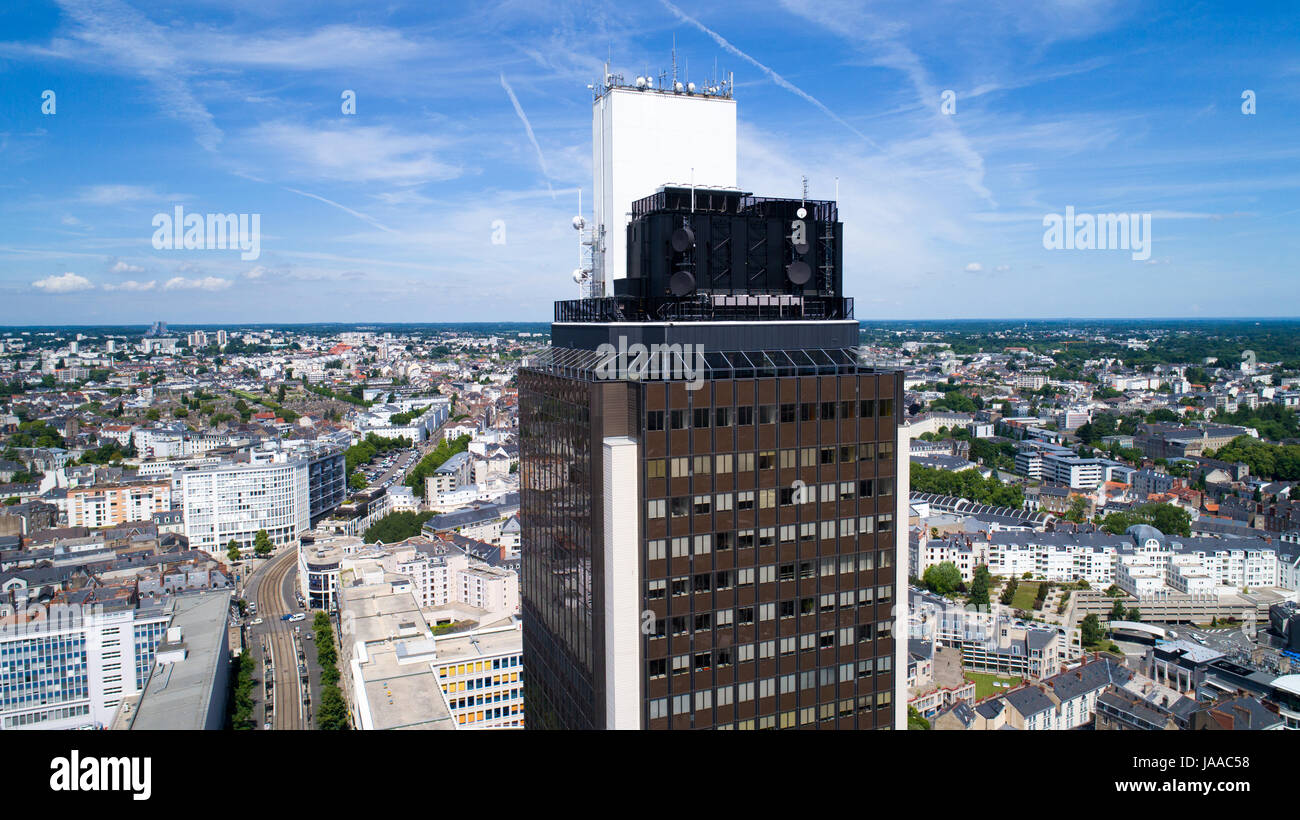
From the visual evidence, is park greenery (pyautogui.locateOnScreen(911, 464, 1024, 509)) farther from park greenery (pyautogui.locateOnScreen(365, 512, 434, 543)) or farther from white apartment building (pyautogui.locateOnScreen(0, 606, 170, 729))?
white apartment building (pyautogui.locateOnScreen(0, 606, 170, 729))

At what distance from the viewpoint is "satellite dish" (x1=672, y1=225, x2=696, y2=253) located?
53.5 ft

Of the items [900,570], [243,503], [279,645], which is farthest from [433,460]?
[900,570]

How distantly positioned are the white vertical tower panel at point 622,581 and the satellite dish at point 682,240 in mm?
4049

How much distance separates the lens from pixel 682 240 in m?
16.3

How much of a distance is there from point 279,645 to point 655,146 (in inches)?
1636

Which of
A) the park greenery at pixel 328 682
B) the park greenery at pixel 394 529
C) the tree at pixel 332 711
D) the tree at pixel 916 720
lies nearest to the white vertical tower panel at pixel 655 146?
the park greenery at pixel 328 682

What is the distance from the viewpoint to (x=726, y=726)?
15039 millimetres

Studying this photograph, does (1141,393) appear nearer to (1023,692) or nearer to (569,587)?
(1023,692)

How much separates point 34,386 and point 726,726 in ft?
434

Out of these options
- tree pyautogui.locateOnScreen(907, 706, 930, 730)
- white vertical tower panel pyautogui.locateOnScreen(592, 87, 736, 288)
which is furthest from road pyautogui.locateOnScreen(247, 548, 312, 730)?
tree pyautogui.locateOnScreen(907, 706, 930, 730)

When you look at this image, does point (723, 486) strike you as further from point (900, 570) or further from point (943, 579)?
point (943, 579)

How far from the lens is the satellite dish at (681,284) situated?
636 inches

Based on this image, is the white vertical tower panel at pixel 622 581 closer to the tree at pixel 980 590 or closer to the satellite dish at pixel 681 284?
the satellite dish at pixel 681 284
